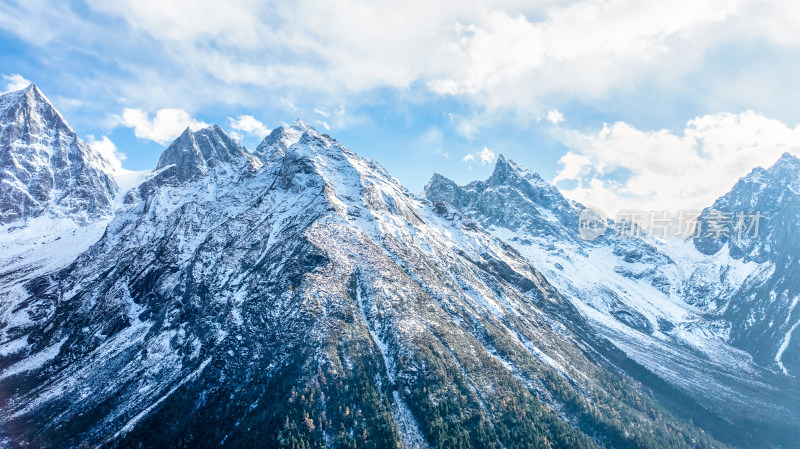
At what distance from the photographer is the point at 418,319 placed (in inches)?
5989

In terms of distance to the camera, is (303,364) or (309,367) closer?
(309,367)

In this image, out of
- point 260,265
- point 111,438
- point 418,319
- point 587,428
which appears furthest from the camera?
point 260,265

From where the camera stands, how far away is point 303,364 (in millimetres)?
121875

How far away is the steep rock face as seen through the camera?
376ft

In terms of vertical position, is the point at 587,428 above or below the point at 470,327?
below

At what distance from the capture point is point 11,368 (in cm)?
15538

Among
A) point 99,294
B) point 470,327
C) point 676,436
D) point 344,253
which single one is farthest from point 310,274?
point 676,436

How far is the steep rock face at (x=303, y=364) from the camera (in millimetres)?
114500

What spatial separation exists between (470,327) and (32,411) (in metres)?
155

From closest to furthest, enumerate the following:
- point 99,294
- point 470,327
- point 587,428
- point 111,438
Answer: point 111,438 < point 587,428 < point 470,327 < point 99,294

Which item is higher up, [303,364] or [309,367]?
[303,364]

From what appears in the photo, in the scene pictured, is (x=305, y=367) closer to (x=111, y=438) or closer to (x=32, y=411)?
(x=111, y=438)

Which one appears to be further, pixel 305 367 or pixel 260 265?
pixel 260 265

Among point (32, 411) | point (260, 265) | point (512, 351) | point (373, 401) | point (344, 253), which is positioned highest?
point (344, 253)
